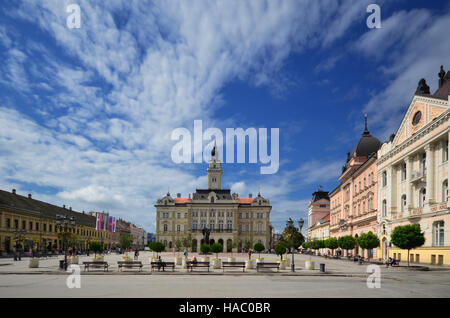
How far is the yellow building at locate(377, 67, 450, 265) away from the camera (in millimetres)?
31781

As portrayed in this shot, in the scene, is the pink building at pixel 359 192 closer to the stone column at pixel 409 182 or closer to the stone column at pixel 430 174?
the stone column at pixel 409 182

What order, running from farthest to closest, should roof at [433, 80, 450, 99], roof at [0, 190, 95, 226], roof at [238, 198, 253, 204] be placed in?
roof at [238, 198, 253, 204], roof at [0, 190, 95, 226], roof at [433, 80, 450, 99]

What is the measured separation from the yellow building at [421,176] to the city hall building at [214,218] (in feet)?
222

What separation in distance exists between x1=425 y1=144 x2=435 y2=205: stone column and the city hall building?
79.1 metres

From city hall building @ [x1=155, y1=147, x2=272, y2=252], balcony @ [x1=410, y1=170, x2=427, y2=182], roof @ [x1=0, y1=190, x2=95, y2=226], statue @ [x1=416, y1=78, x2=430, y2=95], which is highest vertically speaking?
statue @ [x1=416, y1=78, x2=430, y2=95]

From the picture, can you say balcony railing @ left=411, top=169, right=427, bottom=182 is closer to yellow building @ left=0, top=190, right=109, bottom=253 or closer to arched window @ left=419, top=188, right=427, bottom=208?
arched window @ left=419, top=188, right=427, bottom=208

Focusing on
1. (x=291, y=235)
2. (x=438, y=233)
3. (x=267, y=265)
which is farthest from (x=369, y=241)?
(x=267, y=265)

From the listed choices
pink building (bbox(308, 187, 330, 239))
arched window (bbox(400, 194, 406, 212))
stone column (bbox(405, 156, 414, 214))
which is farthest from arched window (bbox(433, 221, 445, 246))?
pink building (bbox(308, 187, 330, 239))

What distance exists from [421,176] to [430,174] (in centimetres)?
220

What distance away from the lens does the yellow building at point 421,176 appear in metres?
31.8

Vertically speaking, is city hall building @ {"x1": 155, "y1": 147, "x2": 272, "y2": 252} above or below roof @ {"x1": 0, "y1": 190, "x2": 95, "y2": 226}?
below

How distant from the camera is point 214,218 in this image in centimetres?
11162

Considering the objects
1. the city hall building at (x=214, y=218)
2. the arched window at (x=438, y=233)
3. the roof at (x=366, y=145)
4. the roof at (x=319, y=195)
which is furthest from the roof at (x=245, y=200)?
the arched window at (x=438, y=233)
